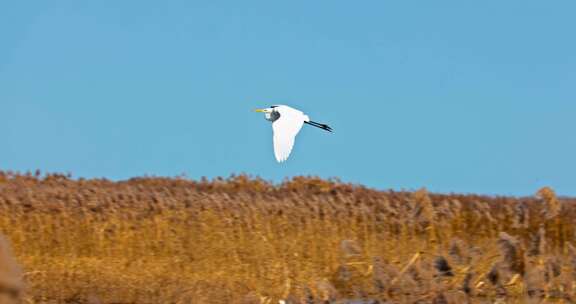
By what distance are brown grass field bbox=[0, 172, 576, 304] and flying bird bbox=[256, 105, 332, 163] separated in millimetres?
1104

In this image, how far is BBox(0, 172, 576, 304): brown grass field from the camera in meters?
8.59

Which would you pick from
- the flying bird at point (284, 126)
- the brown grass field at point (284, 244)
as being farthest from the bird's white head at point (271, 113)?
the brown grass field at point (284, 244)

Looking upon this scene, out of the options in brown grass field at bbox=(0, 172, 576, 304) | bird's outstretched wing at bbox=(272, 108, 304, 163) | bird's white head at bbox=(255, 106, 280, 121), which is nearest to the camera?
brown grass field at bbox=(0, 172, 576, 304)

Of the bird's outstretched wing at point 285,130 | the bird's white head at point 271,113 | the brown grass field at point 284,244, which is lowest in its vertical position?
the brown grass field at point 284,244

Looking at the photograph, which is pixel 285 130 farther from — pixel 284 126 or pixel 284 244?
pixel 284 244

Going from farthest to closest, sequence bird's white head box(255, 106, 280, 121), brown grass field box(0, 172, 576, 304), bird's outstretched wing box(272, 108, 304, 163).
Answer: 1. bird's white head box(255, 106, 280, 121)
2. bird's outstretched wing box(272, 108, 304, 163)
3. brown grass field box(0, 172, 576, 304)

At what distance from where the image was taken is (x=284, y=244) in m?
12.3

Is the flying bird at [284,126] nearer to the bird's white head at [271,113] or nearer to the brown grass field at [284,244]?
the bird's white head at [271,113]

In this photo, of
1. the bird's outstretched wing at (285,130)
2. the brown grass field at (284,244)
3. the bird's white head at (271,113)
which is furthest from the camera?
the bird's white head at (271,113)

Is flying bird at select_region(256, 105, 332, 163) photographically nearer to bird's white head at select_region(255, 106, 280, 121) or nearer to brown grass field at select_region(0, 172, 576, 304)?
bird's white head at select_region(255, 106, 280, 121)

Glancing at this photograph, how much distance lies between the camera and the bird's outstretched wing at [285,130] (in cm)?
1204

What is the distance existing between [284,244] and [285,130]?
1.34m

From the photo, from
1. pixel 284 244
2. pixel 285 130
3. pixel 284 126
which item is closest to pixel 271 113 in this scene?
pixel 284 126

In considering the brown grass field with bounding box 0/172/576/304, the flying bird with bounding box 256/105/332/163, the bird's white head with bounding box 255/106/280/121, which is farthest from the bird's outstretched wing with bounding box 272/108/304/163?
the brown grass field with bounding box 0/172/576/304
